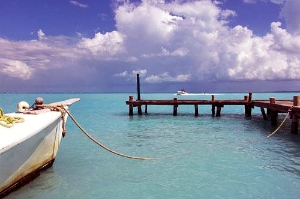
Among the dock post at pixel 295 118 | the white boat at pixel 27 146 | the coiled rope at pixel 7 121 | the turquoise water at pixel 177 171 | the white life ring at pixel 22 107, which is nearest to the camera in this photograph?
the white boat at pixel 27 146

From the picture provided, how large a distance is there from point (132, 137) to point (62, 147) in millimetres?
4170

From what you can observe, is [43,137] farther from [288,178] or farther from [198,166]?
[288,178]

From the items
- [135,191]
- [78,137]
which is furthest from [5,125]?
[78,137]

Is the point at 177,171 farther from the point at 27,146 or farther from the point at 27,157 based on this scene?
the point at 27,146

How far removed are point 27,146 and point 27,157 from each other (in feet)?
1.21

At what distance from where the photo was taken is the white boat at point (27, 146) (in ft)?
17.6

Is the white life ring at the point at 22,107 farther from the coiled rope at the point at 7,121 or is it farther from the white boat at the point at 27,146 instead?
the coiled rope at the point at 7,121

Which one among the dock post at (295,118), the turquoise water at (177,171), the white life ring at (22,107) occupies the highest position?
the white life ring at (22,107)

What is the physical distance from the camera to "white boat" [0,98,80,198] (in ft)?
17.6

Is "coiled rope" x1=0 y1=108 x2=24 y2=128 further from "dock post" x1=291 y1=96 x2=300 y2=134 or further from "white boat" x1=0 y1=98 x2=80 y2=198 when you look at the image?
"dock post" x1=291 y1=96 x2=300 y2=134

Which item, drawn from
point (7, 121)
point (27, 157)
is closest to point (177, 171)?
point (27, 157)

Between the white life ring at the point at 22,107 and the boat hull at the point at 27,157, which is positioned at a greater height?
the white life ring at the point at 22,107

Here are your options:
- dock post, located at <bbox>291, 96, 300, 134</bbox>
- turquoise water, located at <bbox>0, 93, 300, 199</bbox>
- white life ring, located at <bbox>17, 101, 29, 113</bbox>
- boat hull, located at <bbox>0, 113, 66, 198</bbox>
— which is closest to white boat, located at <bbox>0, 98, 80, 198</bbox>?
boat hull, located at <bbox>0, 113, 66, 198</bbox>

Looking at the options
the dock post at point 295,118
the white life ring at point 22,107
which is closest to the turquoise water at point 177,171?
the dock post at point 295,118
